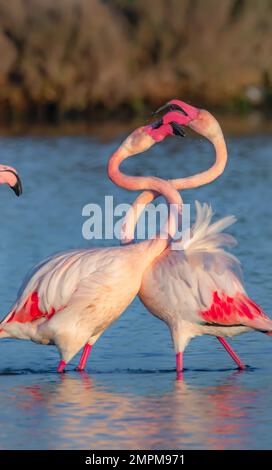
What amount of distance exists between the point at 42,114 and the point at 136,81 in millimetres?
1921

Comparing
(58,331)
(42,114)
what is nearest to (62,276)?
(58,331)

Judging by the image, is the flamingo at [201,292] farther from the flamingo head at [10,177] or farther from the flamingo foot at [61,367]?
the flamingo head at [10,177]

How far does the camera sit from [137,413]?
317 inches

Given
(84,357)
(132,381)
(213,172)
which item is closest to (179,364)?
(132,381)

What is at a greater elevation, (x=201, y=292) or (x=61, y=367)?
(x=201, y=292)

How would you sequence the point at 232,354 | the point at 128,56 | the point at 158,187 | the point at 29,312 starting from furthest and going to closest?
the point at 128,56, the point at 158,187, the point at 232,354, the point at 29,312

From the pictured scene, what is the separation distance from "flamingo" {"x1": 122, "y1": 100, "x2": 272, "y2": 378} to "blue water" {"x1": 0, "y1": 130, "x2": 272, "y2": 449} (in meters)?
0.29

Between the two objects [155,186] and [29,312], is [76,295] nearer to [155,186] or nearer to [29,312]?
[29,312]

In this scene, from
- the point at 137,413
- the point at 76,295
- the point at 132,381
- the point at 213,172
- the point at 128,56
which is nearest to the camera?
the point at 137,413

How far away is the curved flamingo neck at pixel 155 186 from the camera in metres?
9.59

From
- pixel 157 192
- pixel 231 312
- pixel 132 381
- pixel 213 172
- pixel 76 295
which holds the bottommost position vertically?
pixel 132 381

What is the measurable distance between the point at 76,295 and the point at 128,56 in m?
18.4

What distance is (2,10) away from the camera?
26.6 m

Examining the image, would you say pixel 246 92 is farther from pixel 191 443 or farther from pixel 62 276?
pixel 191 443
